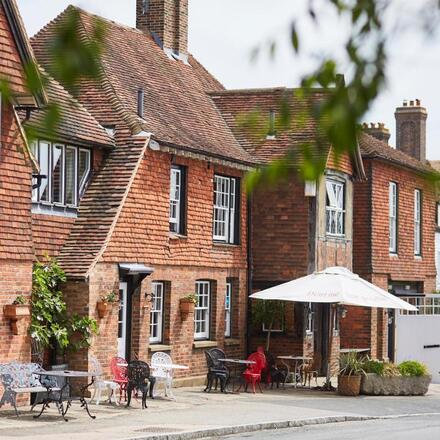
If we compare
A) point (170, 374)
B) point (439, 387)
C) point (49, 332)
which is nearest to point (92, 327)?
point (49, 332)

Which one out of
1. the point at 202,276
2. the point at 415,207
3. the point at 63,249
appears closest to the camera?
the point at 63,249

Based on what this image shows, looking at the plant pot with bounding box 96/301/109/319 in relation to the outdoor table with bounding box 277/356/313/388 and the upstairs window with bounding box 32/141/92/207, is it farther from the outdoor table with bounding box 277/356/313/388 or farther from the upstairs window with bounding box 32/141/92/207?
the outdoor table with bounding box 277/356/313/388

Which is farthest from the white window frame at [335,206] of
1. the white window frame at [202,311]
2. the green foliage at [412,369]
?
the green foliage at [412,369]

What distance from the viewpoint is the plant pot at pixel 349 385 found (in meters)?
27.7

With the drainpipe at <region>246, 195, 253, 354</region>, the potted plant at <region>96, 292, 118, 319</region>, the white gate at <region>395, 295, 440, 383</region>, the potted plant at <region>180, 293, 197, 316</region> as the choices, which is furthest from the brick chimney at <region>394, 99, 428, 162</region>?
the potted plant at <region>96, 292, 118, 319</region>

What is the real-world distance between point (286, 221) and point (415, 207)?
355 inches

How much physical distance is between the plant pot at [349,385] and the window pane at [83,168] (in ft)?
24.0

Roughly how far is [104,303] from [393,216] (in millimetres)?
15446

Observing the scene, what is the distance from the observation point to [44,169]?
23.5m

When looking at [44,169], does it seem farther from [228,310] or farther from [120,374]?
[228,310]

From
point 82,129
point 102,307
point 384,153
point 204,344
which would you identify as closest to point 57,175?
point 82,129

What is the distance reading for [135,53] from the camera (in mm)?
30172

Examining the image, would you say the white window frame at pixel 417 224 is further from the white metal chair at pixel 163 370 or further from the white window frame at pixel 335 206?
the white metal chair at pixel 163 370

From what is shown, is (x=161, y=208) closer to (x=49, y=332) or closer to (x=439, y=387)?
(x=49, y=332)
